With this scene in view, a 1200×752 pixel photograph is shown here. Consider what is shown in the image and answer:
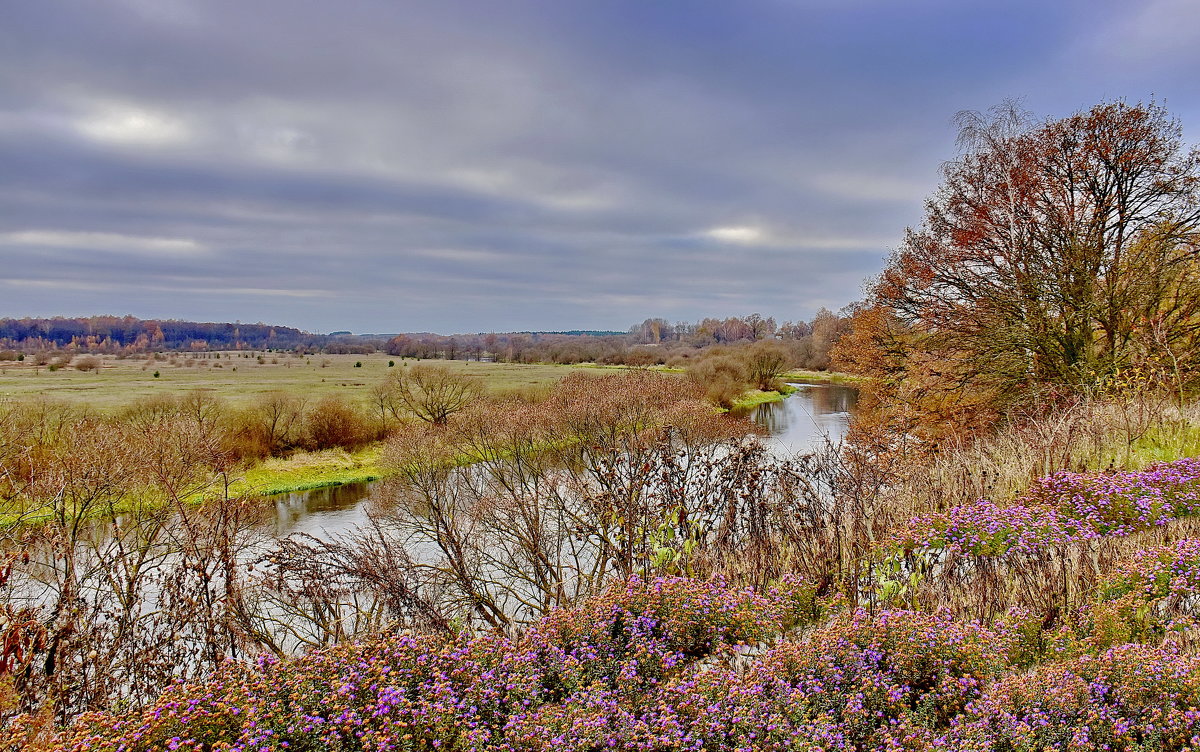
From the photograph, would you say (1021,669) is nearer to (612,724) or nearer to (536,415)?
(612,724)

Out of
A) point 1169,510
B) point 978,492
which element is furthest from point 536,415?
point 1169,510

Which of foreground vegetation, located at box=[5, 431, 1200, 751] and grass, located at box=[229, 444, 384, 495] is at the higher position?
foreground vegetation, located at box=[5, 431, 1200, 751]

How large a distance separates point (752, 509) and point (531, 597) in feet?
20.9

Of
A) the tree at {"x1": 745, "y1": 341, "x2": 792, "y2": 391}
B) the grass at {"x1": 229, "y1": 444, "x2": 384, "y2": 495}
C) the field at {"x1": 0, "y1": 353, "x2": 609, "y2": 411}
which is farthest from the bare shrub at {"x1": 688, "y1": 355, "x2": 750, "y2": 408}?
the grass at {"x1": 229, "y1": 444, "x2": 384, "y2": 495}

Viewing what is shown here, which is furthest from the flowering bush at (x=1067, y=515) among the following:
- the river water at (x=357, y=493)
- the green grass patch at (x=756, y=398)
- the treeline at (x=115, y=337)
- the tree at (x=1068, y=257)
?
the treeline at (x=115, y=337)

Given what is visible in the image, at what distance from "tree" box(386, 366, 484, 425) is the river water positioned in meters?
8.73

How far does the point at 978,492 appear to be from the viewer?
8.25 metres

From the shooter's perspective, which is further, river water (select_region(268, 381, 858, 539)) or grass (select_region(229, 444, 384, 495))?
grass (select_region(229, 444, 384, 495))

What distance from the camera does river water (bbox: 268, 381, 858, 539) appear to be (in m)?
20.2

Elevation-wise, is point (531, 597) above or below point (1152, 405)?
below

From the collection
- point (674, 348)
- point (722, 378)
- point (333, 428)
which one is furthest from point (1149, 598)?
point (674, 348)

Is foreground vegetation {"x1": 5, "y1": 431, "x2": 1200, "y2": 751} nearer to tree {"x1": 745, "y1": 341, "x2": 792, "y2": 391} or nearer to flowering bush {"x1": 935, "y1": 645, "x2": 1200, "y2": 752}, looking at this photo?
flowering bush {"x1": 935, "y1": 645, "x2": 1200, "y2": 752}

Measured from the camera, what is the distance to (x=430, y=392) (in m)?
36.3

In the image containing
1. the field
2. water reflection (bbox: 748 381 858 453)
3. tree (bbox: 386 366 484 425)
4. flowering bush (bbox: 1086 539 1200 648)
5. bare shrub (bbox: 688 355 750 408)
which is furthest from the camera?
bare shrub (bbox: 688 355 750 408)
